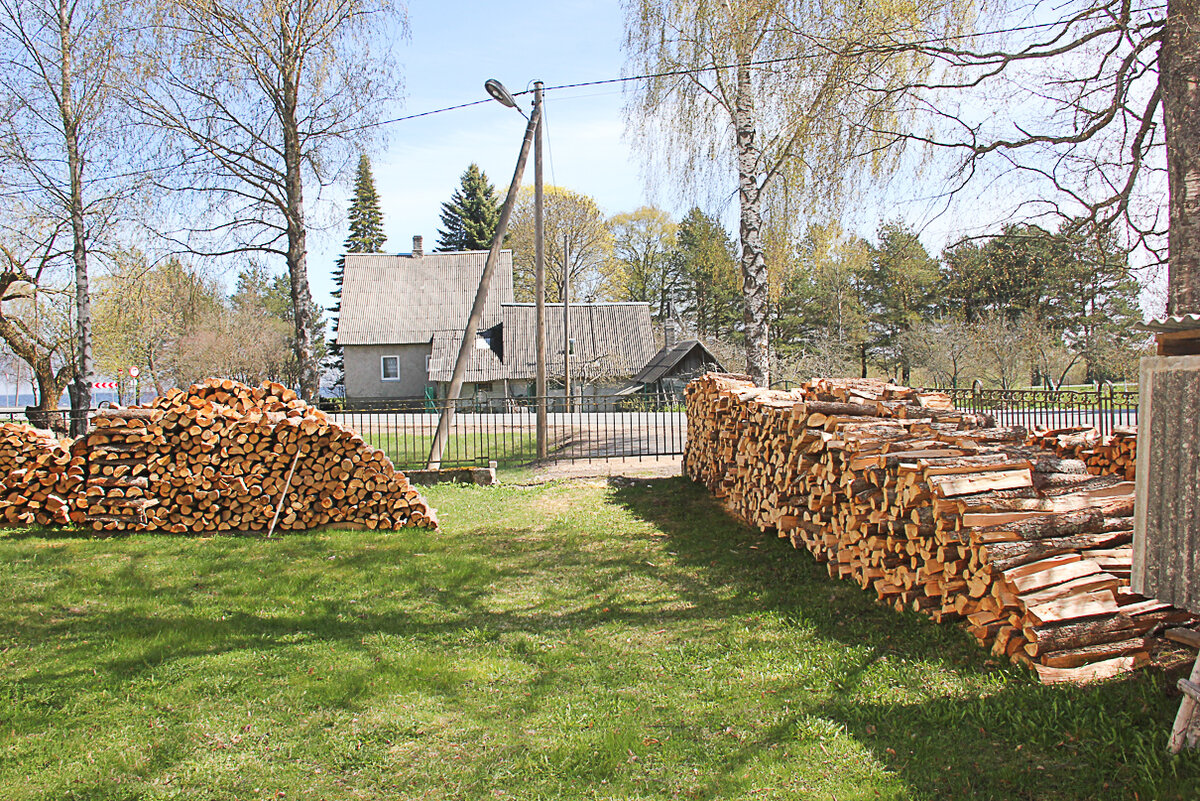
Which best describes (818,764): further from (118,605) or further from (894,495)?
(118,605)

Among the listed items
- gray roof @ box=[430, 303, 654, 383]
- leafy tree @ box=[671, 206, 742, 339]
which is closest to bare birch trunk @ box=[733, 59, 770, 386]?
gray roof @ box=[430, 303, 654, 383]

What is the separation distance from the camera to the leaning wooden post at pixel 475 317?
11516 mm

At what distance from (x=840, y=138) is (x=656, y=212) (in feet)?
134

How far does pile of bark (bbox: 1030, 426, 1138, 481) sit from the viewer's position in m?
5.84

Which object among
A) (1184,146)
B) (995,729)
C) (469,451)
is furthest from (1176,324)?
(469,451)

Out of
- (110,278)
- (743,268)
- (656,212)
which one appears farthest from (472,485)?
(656,212)

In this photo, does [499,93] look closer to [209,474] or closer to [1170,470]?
[209,474]

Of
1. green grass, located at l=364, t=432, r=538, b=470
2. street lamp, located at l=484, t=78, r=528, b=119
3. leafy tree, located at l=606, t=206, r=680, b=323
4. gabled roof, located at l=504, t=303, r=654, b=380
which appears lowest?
green grass, located at l=364, t=432, r=538, b=470

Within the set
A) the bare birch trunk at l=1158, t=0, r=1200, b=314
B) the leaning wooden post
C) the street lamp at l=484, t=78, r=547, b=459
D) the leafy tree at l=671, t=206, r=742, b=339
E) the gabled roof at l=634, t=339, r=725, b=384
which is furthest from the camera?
the leafy tree at l=671, t=206, r=742, b=339

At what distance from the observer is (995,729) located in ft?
10.4

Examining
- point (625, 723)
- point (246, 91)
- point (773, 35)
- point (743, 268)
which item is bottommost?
point (625, 723)

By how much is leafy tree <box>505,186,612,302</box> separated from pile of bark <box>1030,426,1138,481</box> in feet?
123

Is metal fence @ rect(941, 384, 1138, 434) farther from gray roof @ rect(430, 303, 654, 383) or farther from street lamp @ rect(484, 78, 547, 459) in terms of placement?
gray roof @ rect(430, 303, 654, 383)

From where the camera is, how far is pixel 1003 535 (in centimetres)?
395
